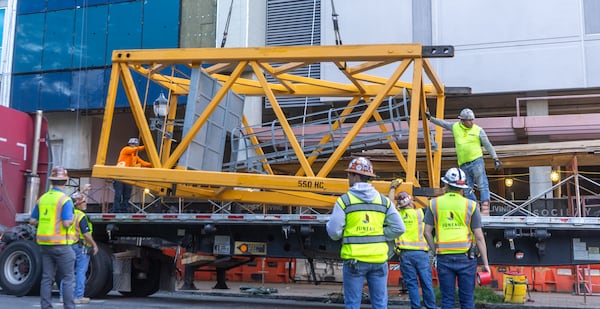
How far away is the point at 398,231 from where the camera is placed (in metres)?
5.41

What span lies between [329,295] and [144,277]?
398cm

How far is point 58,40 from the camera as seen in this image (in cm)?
2259

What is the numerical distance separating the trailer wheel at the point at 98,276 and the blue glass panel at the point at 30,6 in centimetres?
1535

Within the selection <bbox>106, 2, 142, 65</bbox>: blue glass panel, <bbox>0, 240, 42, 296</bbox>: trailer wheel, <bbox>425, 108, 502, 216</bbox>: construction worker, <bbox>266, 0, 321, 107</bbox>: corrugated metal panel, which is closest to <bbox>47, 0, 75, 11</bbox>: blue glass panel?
<bbox>106, 2, 142, 65</bbox>: blue glass panel

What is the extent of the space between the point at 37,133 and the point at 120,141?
13001 millimetres

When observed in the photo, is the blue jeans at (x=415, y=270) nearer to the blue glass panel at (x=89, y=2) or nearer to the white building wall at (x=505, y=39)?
the white building wall at (x=505, y=39)

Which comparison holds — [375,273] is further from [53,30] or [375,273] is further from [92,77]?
[53,30]

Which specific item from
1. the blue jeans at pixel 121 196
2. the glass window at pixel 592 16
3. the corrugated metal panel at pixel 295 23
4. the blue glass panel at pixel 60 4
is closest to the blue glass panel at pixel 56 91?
the blue glass panel at pixel 60 4

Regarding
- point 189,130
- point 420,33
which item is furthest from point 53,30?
point 189,130

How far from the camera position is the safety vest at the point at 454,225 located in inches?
237

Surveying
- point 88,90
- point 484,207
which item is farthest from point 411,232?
point 88,90

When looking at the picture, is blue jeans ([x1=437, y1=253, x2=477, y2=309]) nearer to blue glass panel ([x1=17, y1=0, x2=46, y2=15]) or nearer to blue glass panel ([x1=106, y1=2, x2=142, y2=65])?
blue glass panel ([x1=106, y1=2, x2=142, y2=65])

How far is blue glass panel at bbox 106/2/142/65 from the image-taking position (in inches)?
848

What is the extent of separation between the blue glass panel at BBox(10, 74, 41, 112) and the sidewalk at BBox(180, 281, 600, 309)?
35.0 feet
